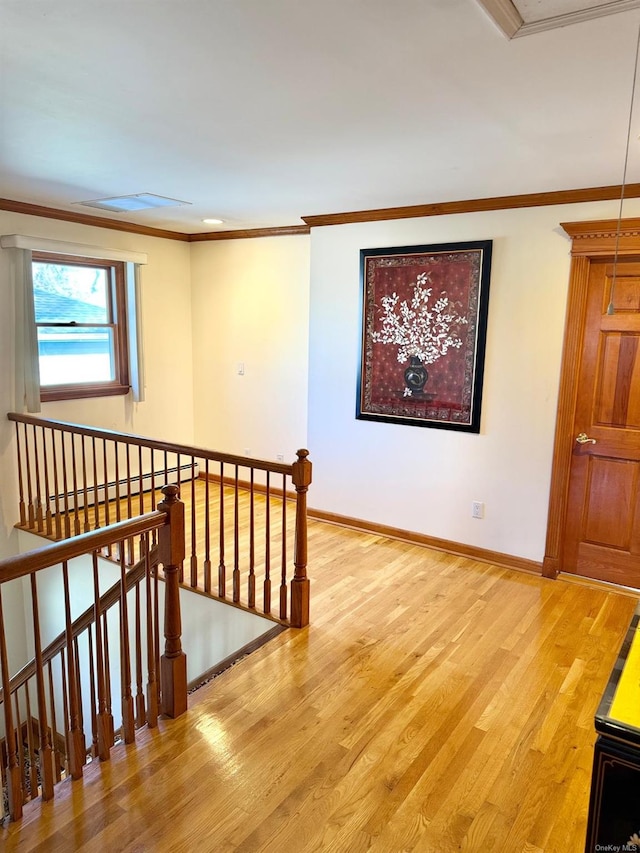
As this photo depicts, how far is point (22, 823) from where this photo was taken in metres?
1.82

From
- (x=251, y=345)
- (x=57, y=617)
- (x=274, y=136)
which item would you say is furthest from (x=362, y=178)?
(x=57, y=617)

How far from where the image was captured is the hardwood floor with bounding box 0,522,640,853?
5.98 feet

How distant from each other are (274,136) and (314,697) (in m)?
2.54

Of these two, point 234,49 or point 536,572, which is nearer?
point 234,49

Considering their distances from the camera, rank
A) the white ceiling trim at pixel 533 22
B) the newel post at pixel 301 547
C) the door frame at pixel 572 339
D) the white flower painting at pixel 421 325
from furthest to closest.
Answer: the white flower painting at pixel 421 325 < the door frame at pixel 572 339 < the newel post at pixel 301 547 < the white ceiling trim at pixel 533 22

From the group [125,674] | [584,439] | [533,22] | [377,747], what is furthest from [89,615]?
[584,439]

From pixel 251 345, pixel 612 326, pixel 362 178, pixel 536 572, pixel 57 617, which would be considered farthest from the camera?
pixel 251 345

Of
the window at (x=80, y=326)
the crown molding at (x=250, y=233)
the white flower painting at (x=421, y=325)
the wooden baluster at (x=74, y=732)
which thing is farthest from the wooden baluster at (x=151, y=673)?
the crown molding at (x=250, y=233)

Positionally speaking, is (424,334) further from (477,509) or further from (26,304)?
(26,304)

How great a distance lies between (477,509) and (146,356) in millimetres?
3350

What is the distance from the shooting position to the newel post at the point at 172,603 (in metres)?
2.26

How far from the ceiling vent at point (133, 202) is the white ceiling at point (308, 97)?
0.39 meters

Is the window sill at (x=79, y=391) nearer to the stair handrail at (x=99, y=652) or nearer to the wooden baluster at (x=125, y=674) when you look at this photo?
the stair handrail at (x=99, y=652)

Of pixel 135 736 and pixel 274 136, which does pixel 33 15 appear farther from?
pixel 135 736
